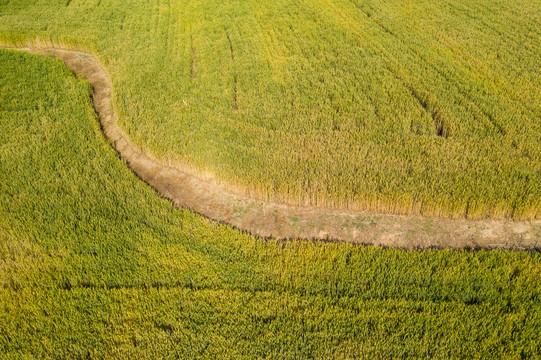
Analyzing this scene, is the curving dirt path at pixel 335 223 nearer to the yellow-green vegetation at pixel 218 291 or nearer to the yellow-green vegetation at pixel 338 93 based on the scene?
the yellow-green vegetation at pixel 338 93

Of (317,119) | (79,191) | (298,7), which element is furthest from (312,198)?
(298,7)

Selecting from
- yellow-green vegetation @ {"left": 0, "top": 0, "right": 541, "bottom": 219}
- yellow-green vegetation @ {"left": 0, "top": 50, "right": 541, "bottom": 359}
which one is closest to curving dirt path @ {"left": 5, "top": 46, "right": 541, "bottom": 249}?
yellow-green vegetation @ {"left": 0, "top": 0, "right": 541, "bottom": 219}

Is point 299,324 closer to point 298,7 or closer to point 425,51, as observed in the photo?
point 425,51

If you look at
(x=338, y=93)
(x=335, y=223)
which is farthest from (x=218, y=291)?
(x=338, y=93)

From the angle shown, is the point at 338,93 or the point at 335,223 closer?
the point at 335,223

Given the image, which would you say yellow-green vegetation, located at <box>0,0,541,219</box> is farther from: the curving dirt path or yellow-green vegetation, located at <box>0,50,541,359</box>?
yellow-green vegetation, located at <box>0,50,541,359</box>

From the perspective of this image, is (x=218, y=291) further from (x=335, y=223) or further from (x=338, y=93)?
(x=338, y=93)
